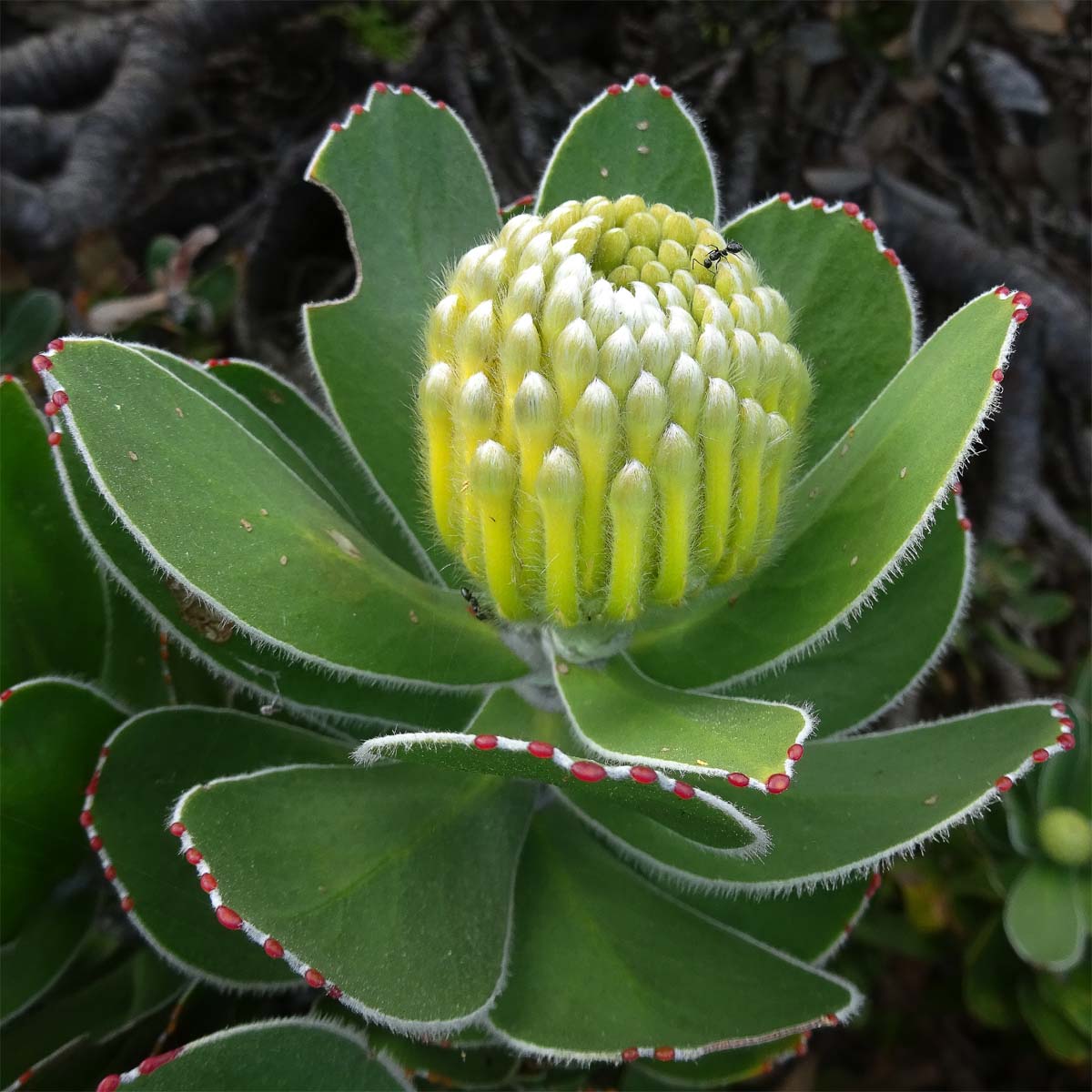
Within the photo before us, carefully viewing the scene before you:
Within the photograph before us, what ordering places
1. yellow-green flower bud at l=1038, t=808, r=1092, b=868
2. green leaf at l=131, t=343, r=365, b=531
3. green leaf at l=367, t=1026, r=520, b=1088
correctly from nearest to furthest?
green leaf at l=131, t=343, r=365, b=531 → green leaf at l=367, t=1026, r=520, b=1088 → yellow-green flower bud at l=1038, t=808, r=1092, b=868

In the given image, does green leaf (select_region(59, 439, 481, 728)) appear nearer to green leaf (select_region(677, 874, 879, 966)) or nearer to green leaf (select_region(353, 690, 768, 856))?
green leaf (select_region(353, 690, 768, 856))

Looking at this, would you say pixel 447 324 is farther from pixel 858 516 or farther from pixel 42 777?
pixel 42 777

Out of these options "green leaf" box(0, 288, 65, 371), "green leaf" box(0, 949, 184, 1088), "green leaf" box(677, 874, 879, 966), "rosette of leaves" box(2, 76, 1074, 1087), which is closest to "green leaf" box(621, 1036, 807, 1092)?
"rosette of leaves" box(2, 76, 1074, 1087)

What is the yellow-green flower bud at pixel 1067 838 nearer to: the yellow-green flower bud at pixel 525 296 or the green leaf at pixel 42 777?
the yellow-green flower bud at pixel 525 296

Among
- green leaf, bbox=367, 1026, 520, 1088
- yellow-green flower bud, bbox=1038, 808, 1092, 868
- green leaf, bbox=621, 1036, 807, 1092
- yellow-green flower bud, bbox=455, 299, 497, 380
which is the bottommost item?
yellow-green flower bud, bbox=1038, 808, 1092, 868

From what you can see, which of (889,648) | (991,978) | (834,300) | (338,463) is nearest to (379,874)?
(338,463)

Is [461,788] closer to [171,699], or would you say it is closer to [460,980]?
[460,980]

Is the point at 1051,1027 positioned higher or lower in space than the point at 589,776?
lower

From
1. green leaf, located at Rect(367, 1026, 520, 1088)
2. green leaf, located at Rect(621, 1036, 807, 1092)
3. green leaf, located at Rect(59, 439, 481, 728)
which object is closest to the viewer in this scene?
green leaf, located at Rect(59, 439, 481, 728)
